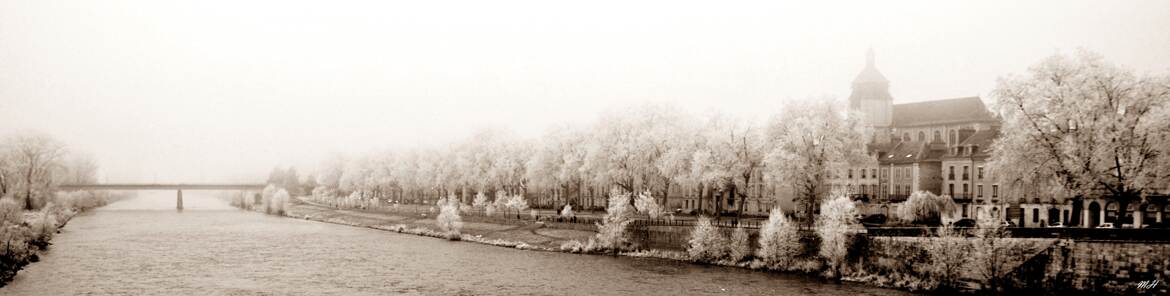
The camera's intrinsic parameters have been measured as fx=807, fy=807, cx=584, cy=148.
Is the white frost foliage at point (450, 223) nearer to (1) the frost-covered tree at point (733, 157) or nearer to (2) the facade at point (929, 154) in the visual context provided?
(1) the frost-covered tree at point (733, 157)

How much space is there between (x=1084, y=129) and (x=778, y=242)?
→ 813 inches

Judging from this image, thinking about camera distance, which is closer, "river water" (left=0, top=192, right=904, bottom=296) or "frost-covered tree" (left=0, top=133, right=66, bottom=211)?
"river water" (left=0, top=192, right=904, bottom=296)

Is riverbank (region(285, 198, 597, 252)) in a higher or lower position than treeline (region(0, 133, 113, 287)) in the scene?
lower

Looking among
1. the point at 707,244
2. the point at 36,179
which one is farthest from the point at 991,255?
the point at 36,179

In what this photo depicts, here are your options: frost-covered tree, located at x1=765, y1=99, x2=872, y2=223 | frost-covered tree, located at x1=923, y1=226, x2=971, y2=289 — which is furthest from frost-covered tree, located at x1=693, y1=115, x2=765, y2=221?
frost-covered tree, located at x1=923, y1=226, x2=971, y2=289

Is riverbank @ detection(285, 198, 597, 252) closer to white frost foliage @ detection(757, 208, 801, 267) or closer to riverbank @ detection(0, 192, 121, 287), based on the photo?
white frost foliage @ detection(757, 208, 801, 267)

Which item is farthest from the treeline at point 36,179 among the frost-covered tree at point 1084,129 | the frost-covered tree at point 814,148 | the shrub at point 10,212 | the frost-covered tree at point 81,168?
the frost-covered tree at point 1084,129

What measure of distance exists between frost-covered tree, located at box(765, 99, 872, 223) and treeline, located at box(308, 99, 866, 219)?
8 centimetres

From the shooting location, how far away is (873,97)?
416ft

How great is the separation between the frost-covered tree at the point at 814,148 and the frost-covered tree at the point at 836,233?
9.35 metres

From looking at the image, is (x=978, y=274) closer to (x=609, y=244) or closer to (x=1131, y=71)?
(x=1131, y=71)

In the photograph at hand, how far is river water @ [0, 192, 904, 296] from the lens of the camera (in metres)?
48.8

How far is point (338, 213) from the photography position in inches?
5246

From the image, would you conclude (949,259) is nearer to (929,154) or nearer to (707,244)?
(707,244)
